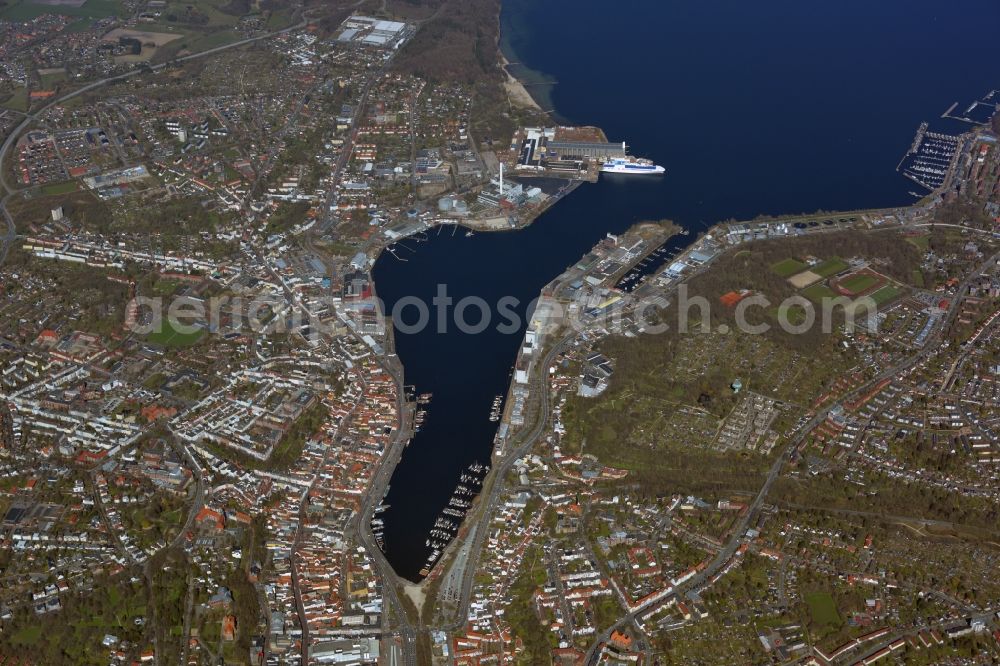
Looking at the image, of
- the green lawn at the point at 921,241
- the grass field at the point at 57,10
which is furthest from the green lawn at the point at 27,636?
the grass field at the point at 57,10

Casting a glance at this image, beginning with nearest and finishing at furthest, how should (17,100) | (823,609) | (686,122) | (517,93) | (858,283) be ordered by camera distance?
1. (823,609)
2. (858,283)
3. (686,122)
4. (17,100)
5. (517,93)

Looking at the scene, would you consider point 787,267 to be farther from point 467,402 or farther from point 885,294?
point 467,402

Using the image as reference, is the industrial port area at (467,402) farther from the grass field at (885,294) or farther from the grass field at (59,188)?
the grass field at (885,294)

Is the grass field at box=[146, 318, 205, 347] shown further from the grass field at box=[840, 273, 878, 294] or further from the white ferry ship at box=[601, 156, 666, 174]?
the grass field at box=[840, 273, 878, 294]

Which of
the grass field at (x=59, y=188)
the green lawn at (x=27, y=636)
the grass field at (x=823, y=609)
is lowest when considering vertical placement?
the green lawn at (x=27, y=636)

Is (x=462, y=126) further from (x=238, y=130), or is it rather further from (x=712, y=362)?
(x=712, y=362)

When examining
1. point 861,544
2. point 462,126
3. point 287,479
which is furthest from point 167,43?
point 861,544

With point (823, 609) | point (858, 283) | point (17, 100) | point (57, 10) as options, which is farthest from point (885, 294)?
point (57, 10)
